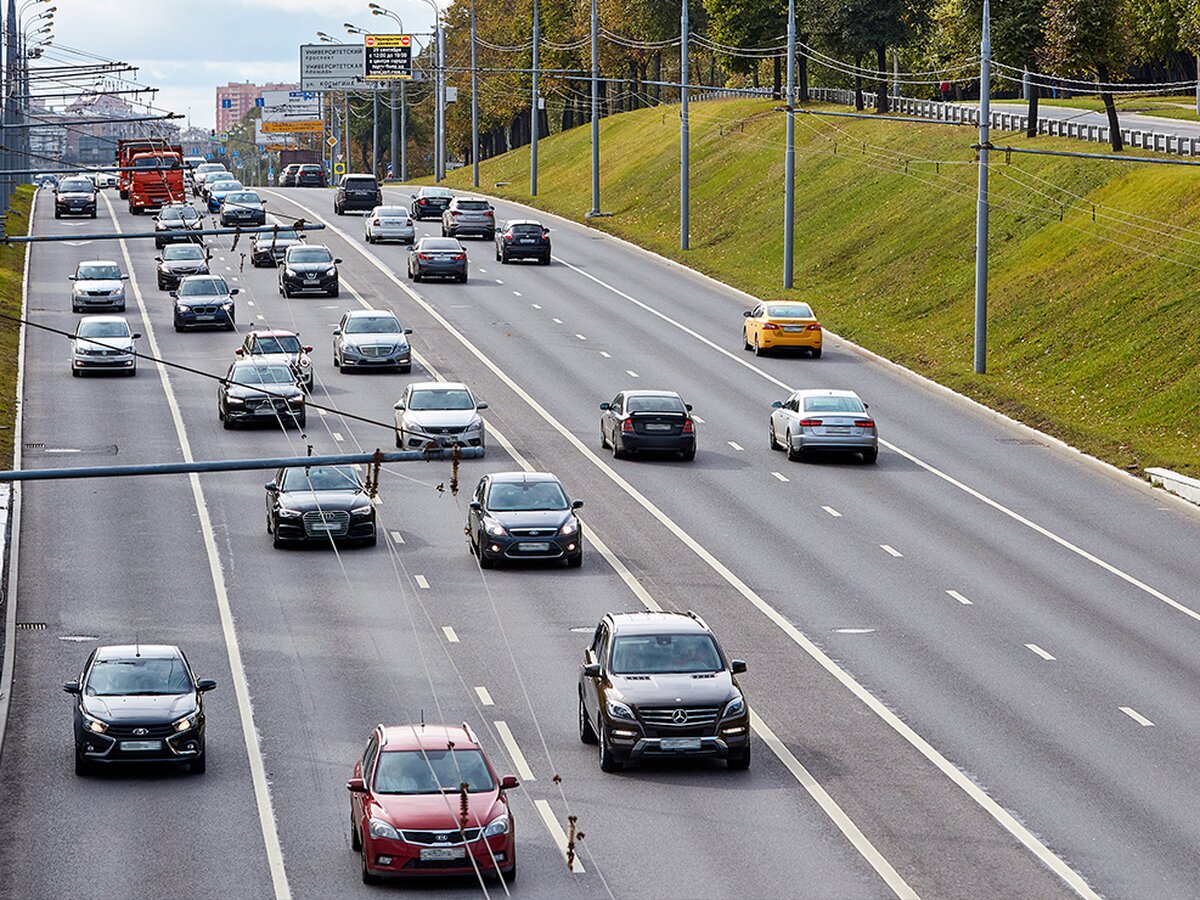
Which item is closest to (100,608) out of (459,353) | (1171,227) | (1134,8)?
(459,353)

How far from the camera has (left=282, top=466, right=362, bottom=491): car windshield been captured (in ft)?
121

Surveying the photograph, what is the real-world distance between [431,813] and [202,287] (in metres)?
45.6

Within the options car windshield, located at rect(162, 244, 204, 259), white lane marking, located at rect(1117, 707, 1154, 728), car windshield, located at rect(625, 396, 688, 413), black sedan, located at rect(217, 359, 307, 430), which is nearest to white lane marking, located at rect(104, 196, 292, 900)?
black sedan, located at rect(217, 359, 307, 430)

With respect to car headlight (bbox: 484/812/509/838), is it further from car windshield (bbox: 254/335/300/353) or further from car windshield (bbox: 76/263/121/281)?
car windshield (bbox: 76/263/121/281)

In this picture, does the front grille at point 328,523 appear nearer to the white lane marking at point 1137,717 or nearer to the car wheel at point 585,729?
the car wheel at point 585,729

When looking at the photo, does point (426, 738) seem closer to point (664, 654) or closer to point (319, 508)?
point (664, 654)

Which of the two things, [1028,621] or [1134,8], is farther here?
[1134,8]

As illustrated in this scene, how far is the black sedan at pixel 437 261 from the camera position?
2891 inches

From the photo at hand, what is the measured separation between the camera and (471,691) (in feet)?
90.5

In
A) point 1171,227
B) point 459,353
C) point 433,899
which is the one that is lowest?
point 433,899

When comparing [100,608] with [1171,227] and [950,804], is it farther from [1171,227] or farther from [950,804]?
[1171,227]

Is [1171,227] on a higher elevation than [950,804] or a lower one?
higher

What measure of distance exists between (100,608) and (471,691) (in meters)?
7.99

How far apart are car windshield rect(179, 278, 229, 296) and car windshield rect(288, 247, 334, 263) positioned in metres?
5.75
